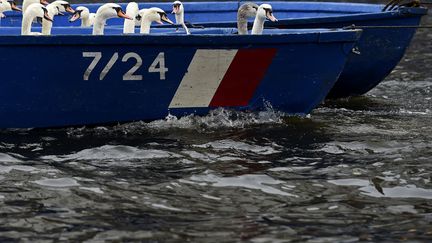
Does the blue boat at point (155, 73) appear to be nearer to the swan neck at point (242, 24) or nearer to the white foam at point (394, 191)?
the swan neck at point (242, 24)

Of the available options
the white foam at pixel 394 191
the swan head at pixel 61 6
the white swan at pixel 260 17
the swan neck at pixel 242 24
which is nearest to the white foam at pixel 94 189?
the white foam at pixel 394 191

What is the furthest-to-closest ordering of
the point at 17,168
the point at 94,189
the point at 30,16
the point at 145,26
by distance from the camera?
the point at 145,26, the point at 30,16, the point at 17,168, the point at 94,189

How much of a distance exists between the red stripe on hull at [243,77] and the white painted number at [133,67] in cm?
66

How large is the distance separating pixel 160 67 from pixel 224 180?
2031 mm

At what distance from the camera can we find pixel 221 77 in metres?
10.6

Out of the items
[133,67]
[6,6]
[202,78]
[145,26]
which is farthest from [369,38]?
[6,6]

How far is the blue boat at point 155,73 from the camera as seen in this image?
10102 mm

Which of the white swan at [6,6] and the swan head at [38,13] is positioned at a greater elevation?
the swan head at [38,13]

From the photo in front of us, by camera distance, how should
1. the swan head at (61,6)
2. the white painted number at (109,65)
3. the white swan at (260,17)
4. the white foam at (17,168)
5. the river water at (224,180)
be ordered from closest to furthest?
the river water at (224,180) → the white foam at (17,168) → the white painted number at (109,65) → the white swan at (260,17) → the swan head at (61,6)

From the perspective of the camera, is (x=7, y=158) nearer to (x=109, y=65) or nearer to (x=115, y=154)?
(x=115, y=154)

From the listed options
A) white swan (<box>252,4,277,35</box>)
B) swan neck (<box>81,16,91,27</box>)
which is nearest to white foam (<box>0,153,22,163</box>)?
white swan (<box>252,4,277,35</box>)

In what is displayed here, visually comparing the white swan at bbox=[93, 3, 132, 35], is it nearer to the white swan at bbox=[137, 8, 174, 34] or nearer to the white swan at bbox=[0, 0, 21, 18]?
the white swan at bbox=[137, 8, 174, 34]

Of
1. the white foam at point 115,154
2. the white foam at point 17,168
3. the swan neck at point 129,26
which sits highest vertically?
the swan neck at point 129,26

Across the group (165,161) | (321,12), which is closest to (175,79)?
(165,161)
